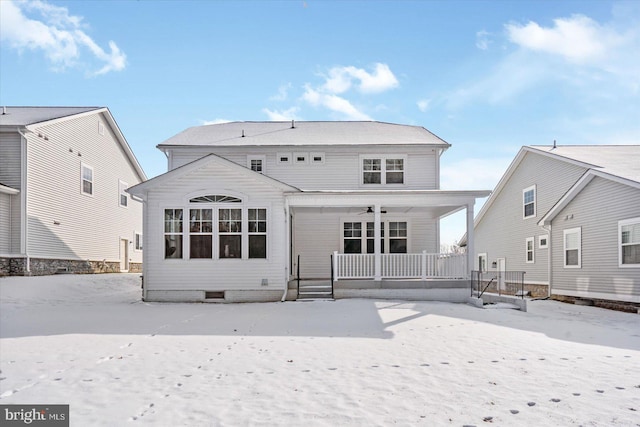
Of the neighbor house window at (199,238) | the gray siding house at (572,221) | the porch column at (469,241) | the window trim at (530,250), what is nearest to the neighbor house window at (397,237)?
the porch column at (469,241)

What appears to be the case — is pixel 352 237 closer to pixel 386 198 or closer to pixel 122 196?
pixel 386 198

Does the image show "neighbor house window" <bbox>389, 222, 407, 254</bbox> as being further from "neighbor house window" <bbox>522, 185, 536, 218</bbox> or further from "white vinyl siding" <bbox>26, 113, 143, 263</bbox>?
"white vinyl siding" <bbox>26, 113, 143, 263</bbox>

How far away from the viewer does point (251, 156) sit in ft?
60.3

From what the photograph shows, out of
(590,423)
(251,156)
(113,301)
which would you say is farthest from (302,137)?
(590,423)

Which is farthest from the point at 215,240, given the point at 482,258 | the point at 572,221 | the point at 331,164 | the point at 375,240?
the point at 482,258

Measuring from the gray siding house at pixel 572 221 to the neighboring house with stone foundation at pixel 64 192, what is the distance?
1838 centimetres

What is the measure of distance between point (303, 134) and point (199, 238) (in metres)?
6.84

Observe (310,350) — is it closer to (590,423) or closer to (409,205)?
(590,423)

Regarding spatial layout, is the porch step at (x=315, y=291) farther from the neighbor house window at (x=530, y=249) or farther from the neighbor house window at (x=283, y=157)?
the neighbor house window at (x=530, y=249)

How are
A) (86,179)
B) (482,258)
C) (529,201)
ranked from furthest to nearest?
(482,258)
(86,179)
(529,201)

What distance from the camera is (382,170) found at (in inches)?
713

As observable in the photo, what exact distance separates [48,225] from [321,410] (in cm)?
1736

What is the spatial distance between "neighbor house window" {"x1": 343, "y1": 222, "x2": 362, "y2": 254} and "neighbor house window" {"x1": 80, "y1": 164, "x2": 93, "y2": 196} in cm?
1177

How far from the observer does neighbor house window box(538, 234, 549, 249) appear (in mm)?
18603
